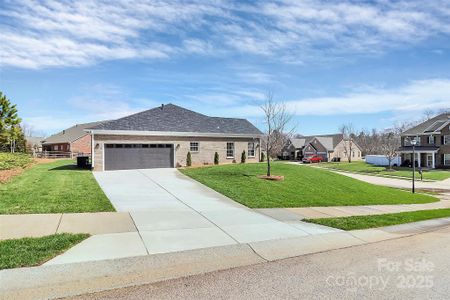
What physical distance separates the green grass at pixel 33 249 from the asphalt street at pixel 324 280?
1863mm

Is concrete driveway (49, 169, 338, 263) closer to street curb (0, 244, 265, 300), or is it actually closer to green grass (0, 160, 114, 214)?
street curb (0, 244, 265, 300)

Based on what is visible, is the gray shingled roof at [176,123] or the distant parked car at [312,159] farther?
the distant parked car at [312,159]

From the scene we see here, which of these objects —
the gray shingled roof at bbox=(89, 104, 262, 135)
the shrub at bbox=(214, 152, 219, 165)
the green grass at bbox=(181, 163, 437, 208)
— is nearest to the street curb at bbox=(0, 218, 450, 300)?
the green grass at bbox=(181, 163, 437, 208)

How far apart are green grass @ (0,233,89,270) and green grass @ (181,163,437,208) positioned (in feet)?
24.3

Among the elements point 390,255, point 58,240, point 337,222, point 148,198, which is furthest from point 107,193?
point 390,255

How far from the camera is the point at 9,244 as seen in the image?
6.96 m

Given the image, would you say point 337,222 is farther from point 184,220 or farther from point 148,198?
point 148,198

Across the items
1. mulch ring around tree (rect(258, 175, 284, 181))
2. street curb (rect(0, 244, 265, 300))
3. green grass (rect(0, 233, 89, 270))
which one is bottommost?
street curb (rect(0, 244, 265, 300))

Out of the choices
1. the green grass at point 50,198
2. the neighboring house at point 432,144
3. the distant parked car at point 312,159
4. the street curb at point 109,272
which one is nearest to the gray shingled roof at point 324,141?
the distant parked car at point 312,159

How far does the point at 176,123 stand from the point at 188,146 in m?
2.61

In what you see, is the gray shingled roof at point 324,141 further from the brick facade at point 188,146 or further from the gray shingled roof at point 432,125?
the brick facade at point 188,146

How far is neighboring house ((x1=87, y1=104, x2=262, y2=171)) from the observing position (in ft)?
87.5

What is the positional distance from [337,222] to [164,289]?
716 cm

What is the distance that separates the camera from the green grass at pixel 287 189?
14.8m
